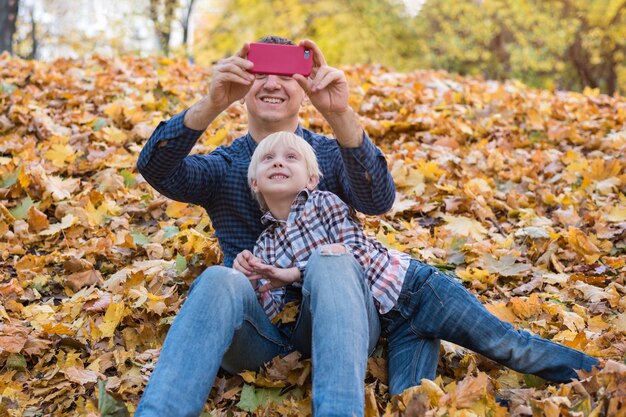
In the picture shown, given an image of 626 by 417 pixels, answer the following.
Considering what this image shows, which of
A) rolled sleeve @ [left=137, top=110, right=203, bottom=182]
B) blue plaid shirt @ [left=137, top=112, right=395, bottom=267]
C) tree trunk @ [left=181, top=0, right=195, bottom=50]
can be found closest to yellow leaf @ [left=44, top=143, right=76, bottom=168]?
blue plaid shirt @ [left=137, top=112, right=395, bottom=267]

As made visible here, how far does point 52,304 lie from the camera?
3002 mm

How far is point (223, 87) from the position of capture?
7.39 ft

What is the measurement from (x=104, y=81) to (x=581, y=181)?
3.85m

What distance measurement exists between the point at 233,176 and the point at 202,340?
864 millimetres

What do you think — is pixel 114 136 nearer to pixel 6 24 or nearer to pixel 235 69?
pixel 235 69

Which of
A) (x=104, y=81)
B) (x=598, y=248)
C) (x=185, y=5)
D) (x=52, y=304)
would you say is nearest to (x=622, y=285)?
(x=598, y=248)

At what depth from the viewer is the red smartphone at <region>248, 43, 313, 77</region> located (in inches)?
89.6

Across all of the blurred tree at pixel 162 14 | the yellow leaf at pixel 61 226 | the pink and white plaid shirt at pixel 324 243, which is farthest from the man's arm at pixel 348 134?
the blurred tree at pixel 162 14

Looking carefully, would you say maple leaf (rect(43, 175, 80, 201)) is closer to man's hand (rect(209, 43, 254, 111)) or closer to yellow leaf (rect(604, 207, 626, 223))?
man's hand (rect(209, 43, 254, 111))

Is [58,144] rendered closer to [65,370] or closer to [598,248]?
[65,370]

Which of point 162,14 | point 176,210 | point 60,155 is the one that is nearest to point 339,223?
point 176,210

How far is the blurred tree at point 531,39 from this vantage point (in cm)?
1416

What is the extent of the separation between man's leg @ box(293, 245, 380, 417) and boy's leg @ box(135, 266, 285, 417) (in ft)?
0.62

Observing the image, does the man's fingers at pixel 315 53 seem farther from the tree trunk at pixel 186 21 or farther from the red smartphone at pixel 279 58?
the tree trunk at pixel 186 21
